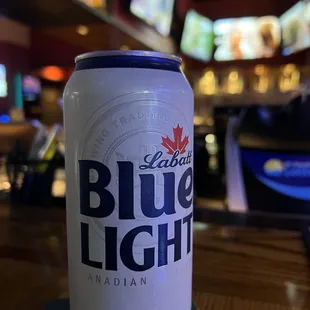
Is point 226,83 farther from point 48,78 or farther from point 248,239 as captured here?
point 248,239

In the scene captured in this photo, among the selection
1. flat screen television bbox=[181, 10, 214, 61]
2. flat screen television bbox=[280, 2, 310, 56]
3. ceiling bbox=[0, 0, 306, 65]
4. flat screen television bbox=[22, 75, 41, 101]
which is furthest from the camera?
flat screen television bbox=[22, 75, 41, 101]

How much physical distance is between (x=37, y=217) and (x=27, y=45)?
6.36 metres

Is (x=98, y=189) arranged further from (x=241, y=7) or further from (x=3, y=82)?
(x=3, y=82)

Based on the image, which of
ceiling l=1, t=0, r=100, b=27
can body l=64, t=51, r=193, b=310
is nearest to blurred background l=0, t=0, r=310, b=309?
ceiling l=1, t=0, r=100, b=27

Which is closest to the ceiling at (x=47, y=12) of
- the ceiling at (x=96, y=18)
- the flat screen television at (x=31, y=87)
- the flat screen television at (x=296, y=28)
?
the ceiling at (x=96, y=18)

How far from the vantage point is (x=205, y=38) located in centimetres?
534

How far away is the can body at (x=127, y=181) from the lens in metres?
0.30

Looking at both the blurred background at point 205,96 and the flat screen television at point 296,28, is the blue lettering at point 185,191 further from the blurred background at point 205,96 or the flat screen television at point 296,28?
the flat screen television at point 296,28

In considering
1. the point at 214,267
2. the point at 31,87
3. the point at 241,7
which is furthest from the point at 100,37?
the point at 214,267

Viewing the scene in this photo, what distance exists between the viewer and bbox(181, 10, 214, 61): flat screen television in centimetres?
493

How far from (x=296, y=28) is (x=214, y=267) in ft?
14.2

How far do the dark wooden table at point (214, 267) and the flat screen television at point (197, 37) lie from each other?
4.60 m

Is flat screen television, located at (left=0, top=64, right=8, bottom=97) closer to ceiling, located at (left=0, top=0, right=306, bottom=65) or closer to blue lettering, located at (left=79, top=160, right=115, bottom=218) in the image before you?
ceiling, located at (left=0, top=0, right=306, bottom=65)

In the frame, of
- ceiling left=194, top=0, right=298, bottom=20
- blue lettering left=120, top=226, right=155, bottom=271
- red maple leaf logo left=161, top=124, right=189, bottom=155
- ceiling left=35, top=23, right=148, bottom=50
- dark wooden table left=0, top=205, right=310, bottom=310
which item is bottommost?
dark wooden table left=0, top=205, right=310, bottom=310
